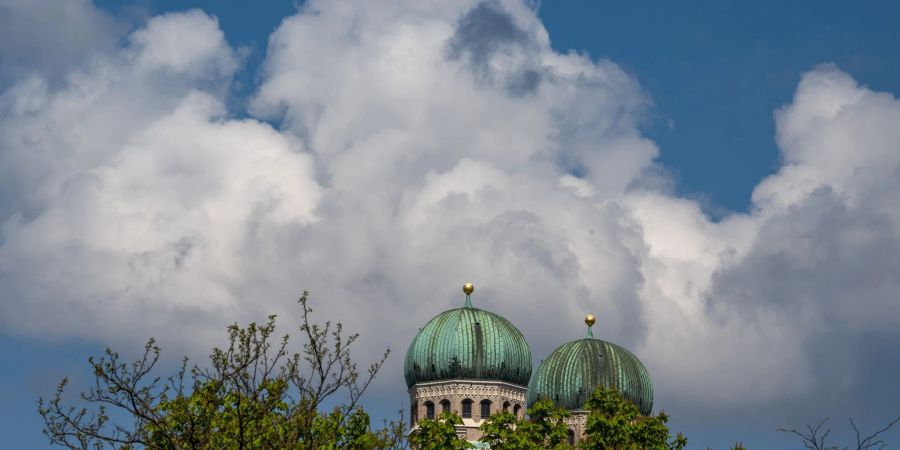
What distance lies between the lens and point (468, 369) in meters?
90.1

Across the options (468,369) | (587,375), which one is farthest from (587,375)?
(468,369)

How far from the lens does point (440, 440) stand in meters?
61.7

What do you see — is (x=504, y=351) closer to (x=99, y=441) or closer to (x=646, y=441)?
(x=646, y=441)

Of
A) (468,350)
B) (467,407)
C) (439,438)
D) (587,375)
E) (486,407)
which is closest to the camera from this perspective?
(439,438)

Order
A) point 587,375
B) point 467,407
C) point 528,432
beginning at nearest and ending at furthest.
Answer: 1. point 528,432
2. point 467,407
3. point 587,375

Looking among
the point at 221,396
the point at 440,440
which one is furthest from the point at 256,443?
the point at 440,440

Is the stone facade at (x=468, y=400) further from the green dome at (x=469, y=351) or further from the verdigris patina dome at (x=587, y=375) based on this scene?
the verdigris patina dome at (x=587, y=375)

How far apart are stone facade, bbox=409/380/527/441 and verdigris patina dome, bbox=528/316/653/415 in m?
2.51

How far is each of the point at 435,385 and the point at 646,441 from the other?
89.0 ft

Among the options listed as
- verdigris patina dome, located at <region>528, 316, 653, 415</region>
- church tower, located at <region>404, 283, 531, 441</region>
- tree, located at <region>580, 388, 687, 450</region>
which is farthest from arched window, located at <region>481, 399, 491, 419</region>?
tree, located at <region>580, 388, 687, 450</region>

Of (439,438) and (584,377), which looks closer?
(439,438)

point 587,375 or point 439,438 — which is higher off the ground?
point 587,375

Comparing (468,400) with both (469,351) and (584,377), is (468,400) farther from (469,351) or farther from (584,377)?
(584,377)

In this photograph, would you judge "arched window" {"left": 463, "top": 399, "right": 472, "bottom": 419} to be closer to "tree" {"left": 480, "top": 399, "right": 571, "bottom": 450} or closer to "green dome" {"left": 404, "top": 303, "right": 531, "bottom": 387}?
"green dome" {"left": 404, "top": 303, "right": 531, "bottom": 387}
